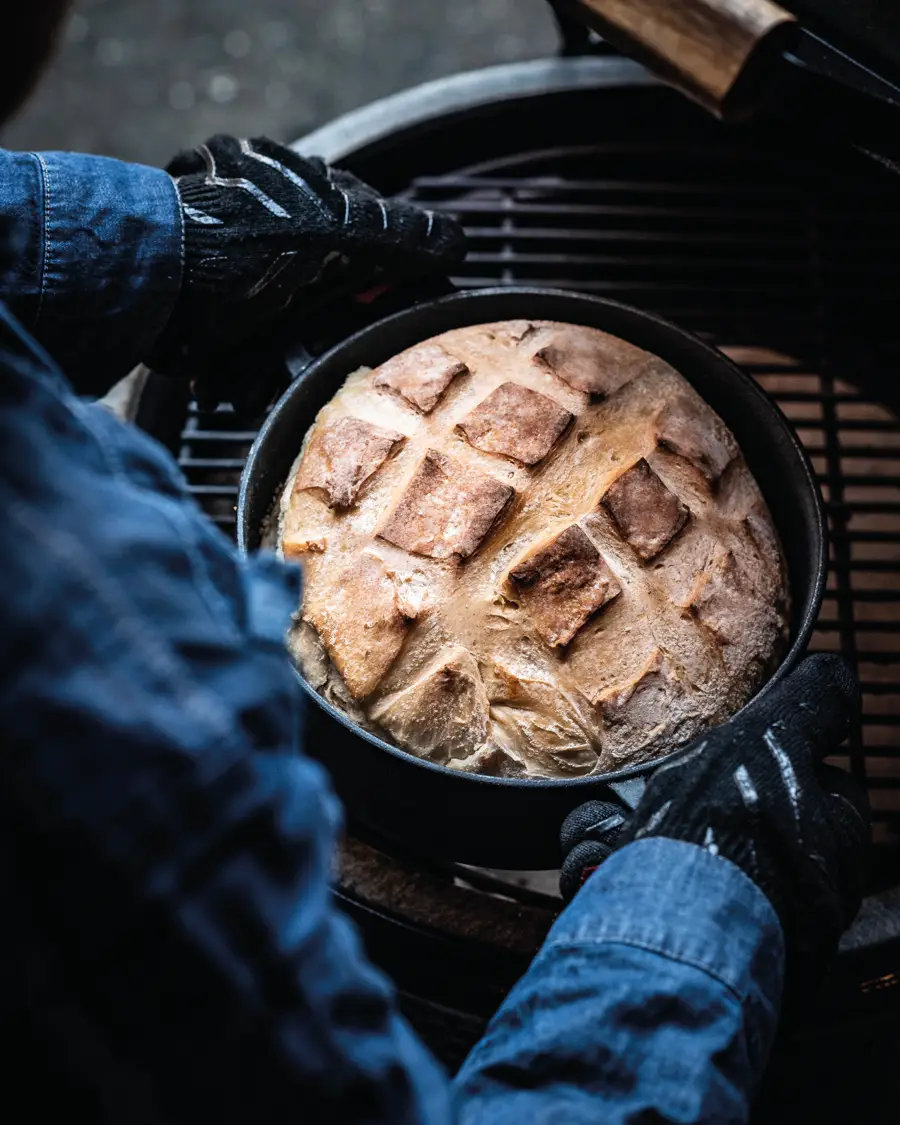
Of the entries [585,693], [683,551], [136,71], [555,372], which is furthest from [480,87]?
[136,71]

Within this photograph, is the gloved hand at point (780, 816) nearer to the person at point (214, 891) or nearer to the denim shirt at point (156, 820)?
the person at point (214, 891)

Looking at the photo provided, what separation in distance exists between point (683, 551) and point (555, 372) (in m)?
0.32

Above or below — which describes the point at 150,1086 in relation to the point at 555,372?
below

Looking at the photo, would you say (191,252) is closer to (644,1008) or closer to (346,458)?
(346,458)

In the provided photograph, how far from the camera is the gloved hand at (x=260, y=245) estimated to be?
134 cm

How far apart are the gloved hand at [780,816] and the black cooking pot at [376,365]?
7cm

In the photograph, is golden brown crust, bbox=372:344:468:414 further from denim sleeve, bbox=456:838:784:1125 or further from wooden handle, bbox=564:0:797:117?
denim sleeve, bbox=456:838:784:1125

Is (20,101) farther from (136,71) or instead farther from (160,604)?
(136,71)

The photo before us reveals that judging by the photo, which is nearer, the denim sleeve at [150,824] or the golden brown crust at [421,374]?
the denim sleeve at [150,824]

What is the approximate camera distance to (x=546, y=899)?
1337mm

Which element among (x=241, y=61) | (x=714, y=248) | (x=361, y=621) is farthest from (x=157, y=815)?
(x=241, y=61)

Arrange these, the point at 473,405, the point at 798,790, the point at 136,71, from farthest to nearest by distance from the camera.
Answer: the point at 136,71
the point at 473,405
the point at 798,790

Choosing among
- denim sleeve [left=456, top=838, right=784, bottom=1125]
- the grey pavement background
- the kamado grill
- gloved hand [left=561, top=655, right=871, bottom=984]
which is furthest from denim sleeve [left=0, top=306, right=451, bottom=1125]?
the grey pavement background

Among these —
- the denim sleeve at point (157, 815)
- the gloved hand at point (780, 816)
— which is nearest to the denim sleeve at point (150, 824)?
the denim sleeve at point (157, 815)
